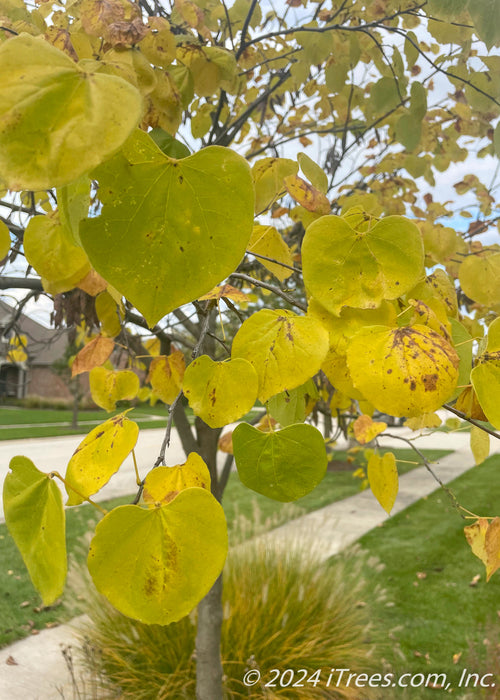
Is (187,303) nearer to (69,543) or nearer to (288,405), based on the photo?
(288,405)

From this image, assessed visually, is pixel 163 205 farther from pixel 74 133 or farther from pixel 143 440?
pixel 143 440

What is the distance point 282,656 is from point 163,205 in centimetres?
231

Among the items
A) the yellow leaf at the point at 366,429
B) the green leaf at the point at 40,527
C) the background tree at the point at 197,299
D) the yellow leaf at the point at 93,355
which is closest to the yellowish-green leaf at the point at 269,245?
the background tree at the point at 197,299

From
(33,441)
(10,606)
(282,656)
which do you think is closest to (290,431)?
(282,656)

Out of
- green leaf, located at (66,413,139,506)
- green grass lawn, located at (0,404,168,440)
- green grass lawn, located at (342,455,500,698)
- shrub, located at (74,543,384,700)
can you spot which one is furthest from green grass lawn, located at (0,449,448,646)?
green grass lawn, located at (0,404,168,440)

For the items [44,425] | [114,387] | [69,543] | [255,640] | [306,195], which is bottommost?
[44,425]

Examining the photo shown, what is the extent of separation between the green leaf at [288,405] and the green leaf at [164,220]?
8.8 inches

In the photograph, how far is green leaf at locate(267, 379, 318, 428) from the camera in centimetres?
50

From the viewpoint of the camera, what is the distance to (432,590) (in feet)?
10.9

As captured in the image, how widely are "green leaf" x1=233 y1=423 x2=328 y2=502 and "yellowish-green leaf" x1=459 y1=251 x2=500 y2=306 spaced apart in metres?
0.38

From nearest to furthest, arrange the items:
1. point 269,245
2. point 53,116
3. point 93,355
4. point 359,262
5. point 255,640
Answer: point 53,116 < point 359,262 < point 269,245 < point 93,355 < point 255,640

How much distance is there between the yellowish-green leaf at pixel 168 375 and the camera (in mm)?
851

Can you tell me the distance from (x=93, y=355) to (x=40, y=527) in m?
0.67

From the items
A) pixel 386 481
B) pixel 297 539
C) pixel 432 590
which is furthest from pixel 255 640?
pixel 386 481
